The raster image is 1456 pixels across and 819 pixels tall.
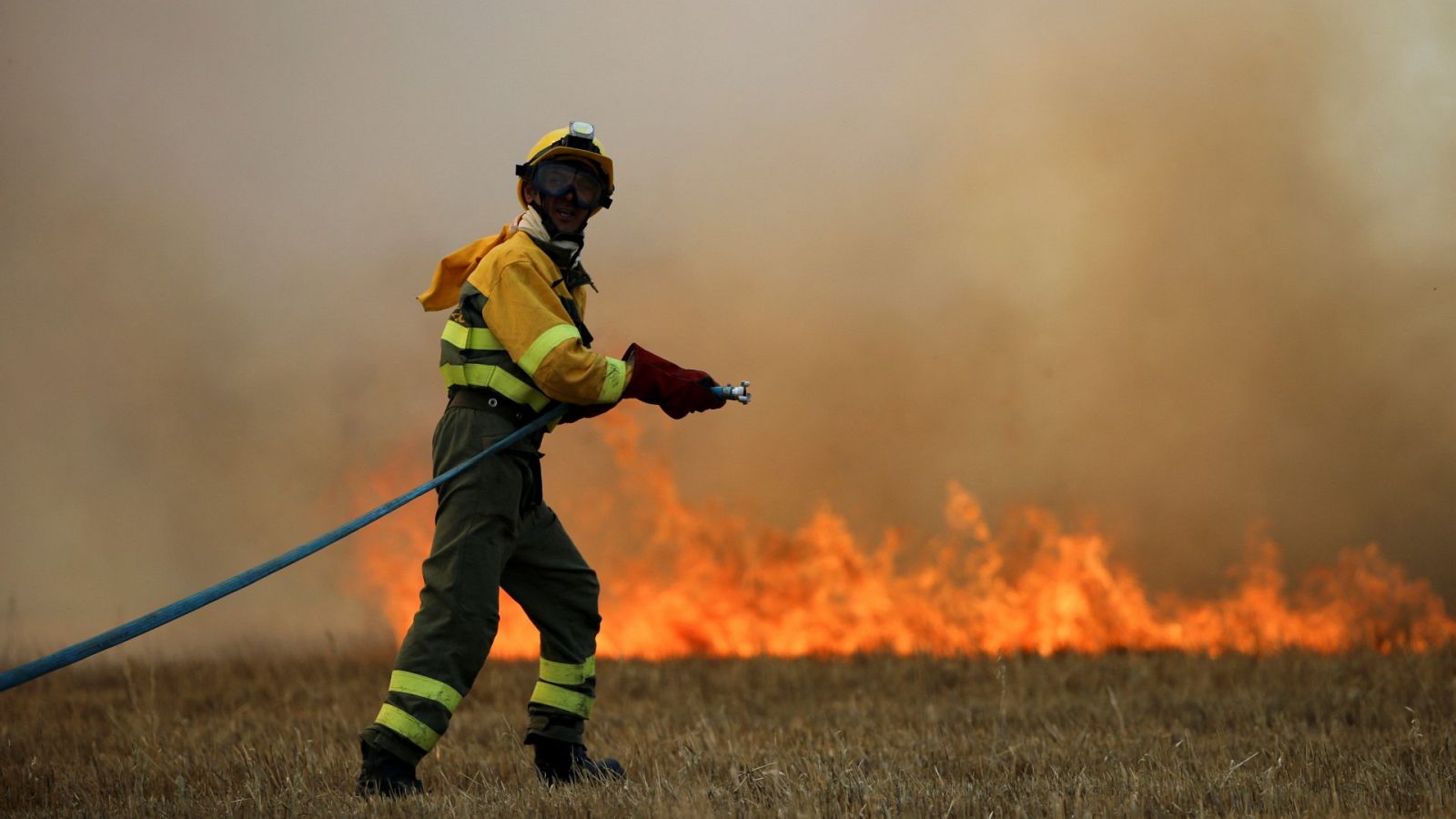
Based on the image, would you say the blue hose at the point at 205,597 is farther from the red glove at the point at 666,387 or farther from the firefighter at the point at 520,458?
the red glove at the point at 666,387

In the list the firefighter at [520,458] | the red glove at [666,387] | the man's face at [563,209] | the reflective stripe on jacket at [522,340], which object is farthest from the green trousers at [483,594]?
the man's face at [563,209]

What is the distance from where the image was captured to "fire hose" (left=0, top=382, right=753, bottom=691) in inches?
151

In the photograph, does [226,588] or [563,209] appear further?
[563,209]

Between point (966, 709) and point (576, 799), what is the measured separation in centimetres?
360

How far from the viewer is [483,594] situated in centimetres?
518

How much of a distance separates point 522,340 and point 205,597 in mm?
1536

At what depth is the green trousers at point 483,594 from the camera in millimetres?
5090

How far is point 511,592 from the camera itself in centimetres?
563

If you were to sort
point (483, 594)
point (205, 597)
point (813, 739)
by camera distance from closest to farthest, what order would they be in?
point (205, 597) → point (483, 594) → point (813, 739)

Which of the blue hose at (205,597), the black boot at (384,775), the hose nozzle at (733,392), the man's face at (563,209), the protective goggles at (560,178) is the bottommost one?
the black boot at (384,775)

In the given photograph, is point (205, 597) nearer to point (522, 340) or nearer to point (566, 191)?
point (522, 340)

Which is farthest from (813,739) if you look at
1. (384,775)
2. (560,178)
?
(560,178)

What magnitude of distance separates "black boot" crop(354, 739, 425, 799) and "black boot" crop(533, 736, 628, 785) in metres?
0.67

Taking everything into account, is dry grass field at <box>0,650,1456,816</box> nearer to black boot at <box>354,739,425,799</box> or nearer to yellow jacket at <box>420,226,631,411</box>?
black boot at <box>354,739,425,799</box>
